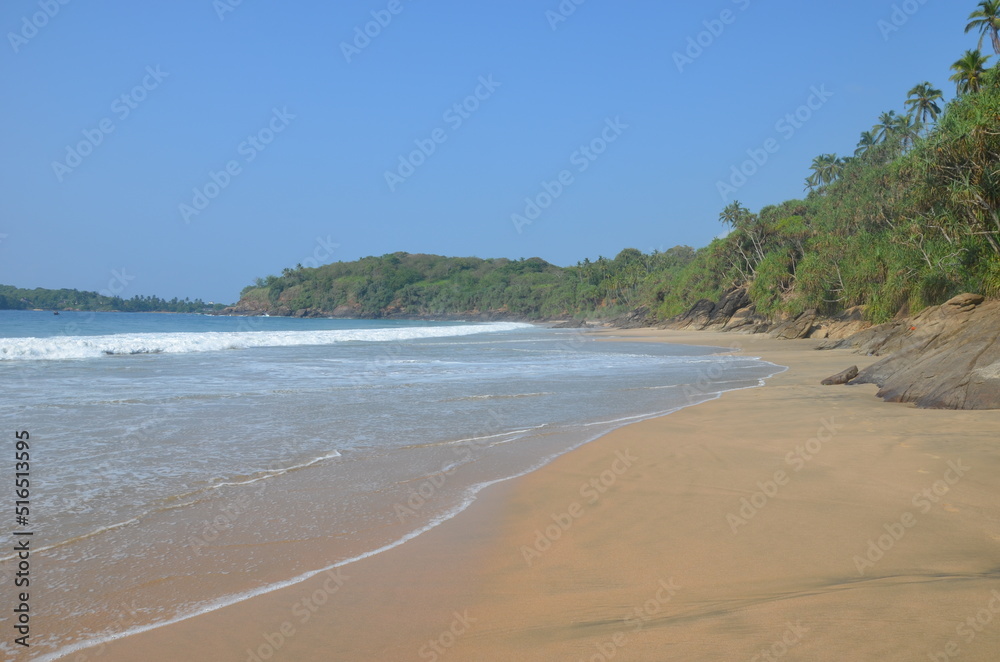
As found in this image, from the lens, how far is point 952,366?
10.4m

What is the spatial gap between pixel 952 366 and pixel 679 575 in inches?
363

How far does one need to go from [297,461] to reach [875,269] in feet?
113

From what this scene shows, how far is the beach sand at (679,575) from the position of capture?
9.71ft

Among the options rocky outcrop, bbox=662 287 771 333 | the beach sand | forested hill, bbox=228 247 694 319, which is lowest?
the beach sand

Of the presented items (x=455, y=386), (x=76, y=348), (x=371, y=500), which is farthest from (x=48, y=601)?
(x=76, y=348)

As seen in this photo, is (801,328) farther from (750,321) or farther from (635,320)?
(635,320)

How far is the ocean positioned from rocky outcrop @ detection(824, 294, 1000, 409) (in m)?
3.42

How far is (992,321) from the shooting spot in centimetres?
1098

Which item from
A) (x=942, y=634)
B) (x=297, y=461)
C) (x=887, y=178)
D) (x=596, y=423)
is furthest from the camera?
(x=887, y=178)

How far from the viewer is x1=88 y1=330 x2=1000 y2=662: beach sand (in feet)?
9.71

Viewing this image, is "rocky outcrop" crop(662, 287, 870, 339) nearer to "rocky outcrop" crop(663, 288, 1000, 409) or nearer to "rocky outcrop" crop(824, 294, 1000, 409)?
"rocky outcrop" crop(663, 288, 1000, 409)

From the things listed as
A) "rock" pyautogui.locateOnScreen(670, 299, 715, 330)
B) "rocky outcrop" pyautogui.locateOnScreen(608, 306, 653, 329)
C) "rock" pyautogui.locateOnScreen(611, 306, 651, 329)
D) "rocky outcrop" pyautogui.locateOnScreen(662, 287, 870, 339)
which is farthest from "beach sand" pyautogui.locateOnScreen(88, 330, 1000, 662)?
"rock" pyautogui.locateOnScreen(611, 306, 651, 329)

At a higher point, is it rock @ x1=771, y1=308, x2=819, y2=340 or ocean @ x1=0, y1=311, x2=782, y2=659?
rock @ x1=771, y1=308, x2=819, y2=340

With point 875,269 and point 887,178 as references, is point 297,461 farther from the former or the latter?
point 887,178
